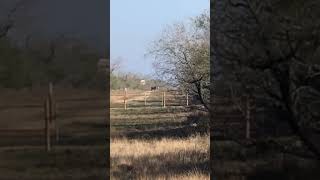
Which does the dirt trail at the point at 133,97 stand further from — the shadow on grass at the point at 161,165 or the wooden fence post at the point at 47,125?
the wooden fence post at the point at 47,125

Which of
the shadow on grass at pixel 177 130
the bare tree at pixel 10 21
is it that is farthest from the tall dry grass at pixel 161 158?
the bare tree at pixel 10 21

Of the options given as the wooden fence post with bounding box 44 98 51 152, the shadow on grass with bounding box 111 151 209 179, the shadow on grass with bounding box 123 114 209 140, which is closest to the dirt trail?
the shadow on grass with bounding box 123 114 209 140

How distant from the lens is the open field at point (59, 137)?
3984mm

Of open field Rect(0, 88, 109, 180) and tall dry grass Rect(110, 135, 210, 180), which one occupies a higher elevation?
open field Rect(0, 88, 109, 180)

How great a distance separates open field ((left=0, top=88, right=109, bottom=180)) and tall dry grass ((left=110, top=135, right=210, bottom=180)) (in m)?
1.55

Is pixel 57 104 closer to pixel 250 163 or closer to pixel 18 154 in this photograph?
pixel 18 154

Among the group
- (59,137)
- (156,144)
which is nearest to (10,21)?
(59,137)

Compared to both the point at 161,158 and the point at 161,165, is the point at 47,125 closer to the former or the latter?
the point at 161,165

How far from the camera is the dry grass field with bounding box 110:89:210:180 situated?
5887mm

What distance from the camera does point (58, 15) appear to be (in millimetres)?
4008

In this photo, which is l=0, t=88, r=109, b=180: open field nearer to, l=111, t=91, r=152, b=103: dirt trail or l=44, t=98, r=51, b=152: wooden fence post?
l=44, t=98, r=51, b=152: wooden fence post

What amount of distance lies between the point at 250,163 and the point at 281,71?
0.80m

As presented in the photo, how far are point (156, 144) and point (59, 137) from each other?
3.23 m

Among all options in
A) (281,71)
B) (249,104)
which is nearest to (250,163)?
(249,104)
